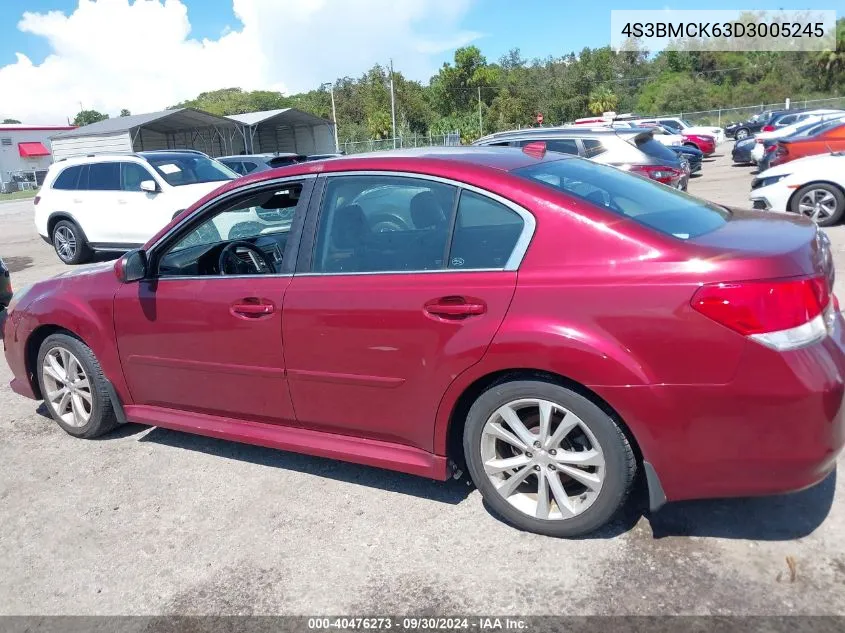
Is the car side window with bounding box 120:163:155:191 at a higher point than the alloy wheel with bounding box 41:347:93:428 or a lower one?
higher

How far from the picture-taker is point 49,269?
470 inches

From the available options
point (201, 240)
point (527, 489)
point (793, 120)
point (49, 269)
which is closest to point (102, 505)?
point (201, 240)

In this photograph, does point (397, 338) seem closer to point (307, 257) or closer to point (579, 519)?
point (307, 257)

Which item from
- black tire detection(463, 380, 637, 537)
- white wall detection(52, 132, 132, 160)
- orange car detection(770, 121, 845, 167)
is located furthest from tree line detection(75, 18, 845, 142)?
black tire detection(463, 380, 637, 537)

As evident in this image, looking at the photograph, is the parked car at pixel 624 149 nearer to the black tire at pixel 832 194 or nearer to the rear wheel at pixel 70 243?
the black tire at pixel 832 194

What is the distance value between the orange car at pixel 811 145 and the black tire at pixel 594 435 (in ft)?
41.1

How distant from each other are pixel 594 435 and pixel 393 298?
1.03 meters

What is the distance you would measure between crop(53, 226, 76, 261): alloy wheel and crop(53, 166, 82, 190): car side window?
732 millimetres

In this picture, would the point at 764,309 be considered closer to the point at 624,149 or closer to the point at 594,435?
the point at 594,435

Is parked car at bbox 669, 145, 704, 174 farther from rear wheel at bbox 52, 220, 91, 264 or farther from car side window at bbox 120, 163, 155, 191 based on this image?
rear wheel at bbox 52, 220, 91, 264

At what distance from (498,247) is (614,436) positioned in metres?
0.90

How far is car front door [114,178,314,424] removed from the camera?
12.0 feet

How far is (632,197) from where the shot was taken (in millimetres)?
3451

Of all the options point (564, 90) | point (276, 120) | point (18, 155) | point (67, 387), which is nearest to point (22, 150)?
point (18, 155)
